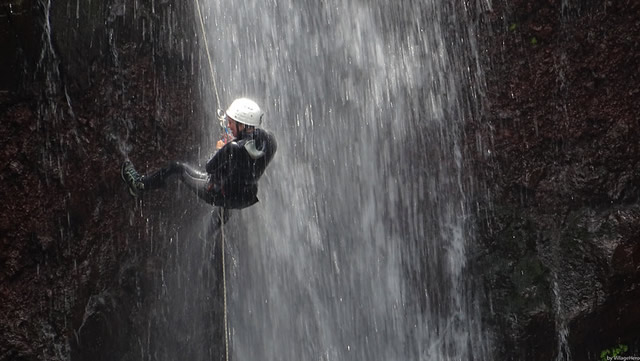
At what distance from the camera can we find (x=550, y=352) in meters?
6.89

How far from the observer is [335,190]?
25.9 feet

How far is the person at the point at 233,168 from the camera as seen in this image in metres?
5.32

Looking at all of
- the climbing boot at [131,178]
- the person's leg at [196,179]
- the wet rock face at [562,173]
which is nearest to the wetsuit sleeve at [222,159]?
the person's leg at [196,179]

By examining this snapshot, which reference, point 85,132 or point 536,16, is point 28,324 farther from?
point 536,16

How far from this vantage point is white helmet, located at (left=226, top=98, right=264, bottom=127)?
529 centimetres

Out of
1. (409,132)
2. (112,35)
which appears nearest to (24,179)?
(112,35)

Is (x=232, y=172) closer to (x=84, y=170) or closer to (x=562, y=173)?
(x=84, y=170)

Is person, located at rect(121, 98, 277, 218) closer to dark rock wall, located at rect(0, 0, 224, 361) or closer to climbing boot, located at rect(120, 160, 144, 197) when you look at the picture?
climbing boot, located at rect(120, 160, 144, 197)

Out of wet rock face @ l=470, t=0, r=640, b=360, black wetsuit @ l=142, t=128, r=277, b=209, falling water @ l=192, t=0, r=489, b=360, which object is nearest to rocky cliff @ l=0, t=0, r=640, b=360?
wet rock face @ l=470, t=0, r=640, b=360

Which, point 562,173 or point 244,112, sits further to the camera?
point 562,173

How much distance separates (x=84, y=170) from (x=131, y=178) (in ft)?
1.32

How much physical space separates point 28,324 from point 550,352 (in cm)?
537

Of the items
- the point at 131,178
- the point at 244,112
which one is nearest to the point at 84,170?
the point at 131,178

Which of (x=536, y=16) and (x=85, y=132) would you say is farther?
(x=536, y=16)
